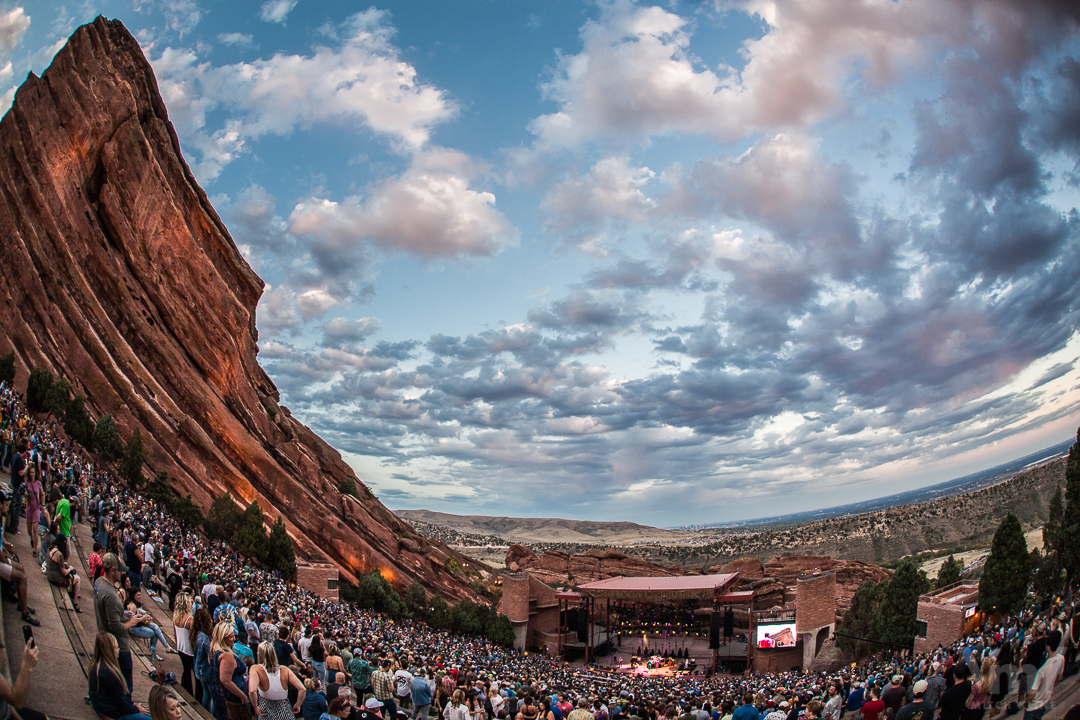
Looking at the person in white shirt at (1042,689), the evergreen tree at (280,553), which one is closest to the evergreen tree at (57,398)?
the evergreen tree at (280,553)

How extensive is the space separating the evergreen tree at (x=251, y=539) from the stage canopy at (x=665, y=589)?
2120 centimetres

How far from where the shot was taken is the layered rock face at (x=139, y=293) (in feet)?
131

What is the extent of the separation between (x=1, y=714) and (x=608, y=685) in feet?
92.1

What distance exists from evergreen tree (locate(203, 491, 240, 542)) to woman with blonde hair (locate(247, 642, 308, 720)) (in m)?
35.0

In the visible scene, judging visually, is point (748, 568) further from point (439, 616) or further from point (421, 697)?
point (421, 697)

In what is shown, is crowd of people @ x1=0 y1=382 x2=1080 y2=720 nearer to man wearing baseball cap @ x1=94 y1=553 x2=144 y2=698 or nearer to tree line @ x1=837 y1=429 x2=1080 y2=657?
man wearing baseball cap @ x1=94 y1=553 x2=144 y2=698

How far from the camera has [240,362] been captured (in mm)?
51062

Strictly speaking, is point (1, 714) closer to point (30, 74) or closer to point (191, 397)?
point (191, 397)

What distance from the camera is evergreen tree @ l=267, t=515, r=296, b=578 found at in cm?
3712

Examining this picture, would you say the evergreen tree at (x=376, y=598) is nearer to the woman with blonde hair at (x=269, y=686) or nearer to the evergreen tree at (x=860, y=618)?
the evergreen tree at (x=860, y=618)

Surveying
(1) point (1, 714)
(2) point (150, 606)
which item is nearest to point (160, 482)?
(2) point (150, 606)

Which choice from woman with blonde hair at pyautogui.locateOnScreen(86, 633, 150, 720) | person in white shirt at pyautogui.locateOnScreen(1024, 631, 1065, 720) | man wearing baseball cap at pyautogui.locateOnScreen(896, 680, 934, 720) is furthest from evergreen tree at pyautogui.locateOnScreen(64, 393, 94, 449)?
person in white shirt at pyautogui.locateOnScreen(1024, 631, 1065, 720)

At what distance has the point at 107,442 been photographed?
35125mm

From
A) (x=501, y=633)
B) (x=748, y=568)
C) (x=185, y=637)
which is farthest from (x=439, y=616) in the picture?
(x=185, y=637)
